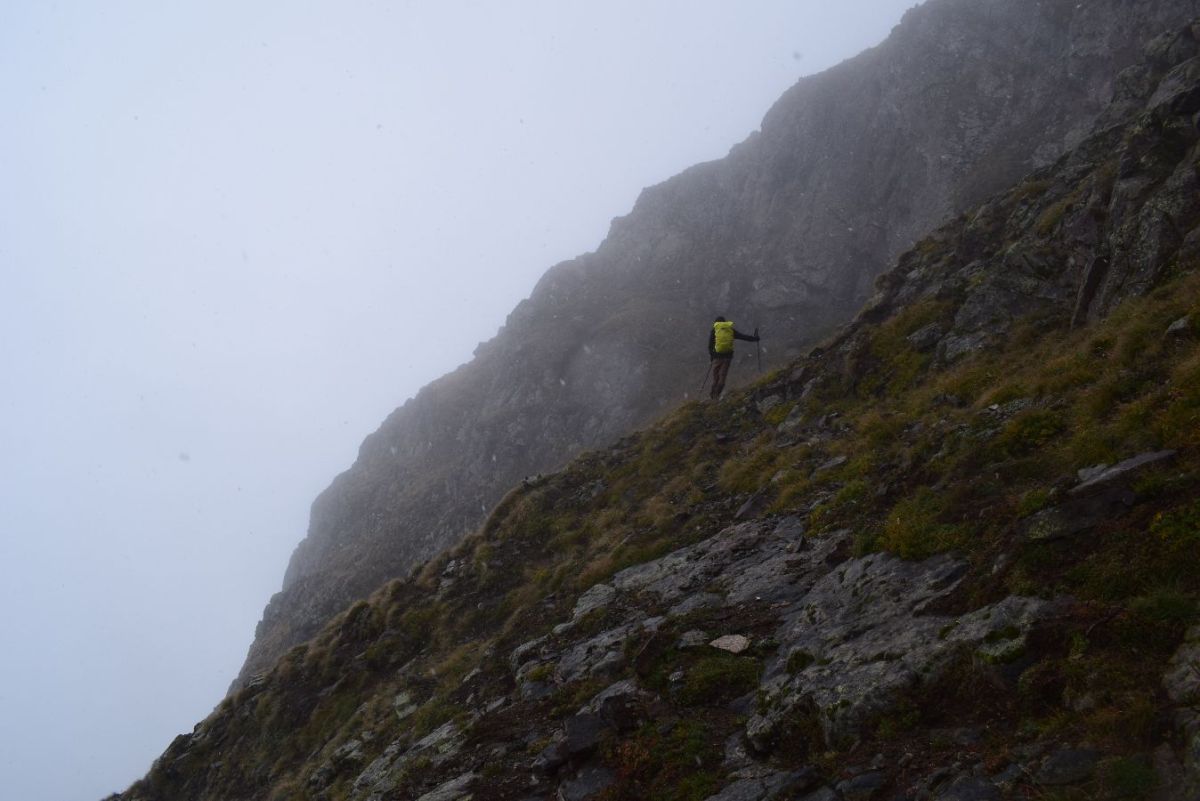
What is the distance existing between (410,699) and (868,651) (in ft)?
42.9

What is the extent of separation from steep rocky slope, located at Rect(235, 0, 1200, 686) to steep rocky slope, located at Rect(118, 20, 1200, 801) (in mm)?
25750

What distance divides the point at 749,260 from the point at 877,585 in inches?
2184

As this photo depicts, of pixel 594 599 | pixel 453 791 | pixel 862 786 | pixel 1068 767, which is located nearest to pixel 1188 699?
pixel 1068 767

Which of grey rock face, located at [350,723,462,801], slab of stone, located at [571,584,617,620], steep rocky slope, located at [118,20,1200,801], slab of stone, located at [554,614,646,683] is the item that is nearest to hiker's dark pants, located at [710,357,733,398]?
steep rocky slope, located at [118,20,1200,801]

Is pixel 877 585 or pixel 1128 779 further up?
pixel 1128 779

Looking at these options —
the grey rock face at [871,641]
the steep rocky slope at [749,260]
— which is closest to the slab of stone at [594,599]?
the grey rock face at [871,641]

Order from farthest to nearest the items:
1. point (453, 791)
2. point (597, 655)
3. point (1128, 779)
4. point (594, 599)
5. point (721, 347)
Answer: point (721, 347) → point (594, 599) → point (597, 655) → point (453, 791) → point (1128, 779)

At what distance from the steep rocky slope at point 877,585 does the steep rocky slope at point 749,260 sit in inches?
1014

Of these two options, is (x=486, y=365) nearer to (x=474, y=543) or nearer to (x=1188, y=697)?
(x=474, y=543)

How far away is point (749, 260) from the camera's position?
62469 mm

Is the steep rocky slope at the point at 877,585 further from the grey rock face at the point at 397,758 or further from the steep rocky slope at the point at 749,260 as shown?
the steep rocky slope at the point at 749,260

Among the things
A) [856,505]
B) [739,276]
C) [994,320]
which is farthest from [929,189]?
[856,505]

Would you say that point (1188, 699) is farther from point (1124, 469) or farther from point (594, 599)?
point (594, 599)

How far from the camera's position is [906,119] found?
191 feet
